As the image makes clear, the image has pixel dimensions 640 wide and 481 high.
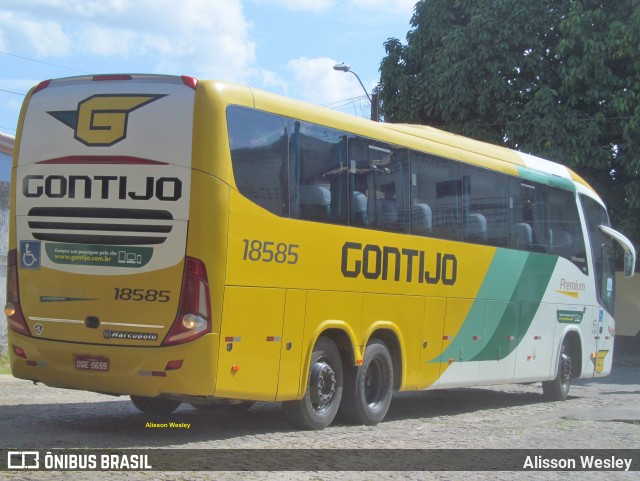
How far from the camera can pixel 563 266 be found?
51.4 ft

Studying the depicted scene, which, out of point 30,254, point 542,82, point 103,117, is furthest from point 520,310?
point 542,82

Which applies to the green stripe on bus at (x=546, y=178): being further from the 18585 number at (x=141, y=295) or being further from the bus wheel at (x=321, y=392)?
the 18585 number at (x=141, y=295)

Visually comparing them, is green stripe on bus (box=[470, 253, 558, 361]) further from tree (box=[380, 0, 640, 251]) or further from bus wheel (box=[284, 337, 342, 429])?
tree (box=[380, 0, 640, 251])

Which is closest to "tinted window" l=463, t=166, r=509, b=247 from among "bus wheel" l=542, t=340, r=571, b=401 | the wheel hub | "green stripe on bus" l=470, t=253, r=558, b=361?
"green stripe on bus" l=470, t=253, r=558, b=361

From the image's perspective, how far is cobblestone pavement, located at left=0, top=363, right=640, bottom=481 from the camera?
8.38m

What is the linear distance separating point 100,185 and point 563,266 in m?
8.92

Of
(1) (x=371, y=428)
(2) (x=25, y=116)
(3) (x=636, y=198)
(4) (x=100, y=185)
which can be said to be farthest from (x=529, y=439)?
(3) (x=636, y=198)

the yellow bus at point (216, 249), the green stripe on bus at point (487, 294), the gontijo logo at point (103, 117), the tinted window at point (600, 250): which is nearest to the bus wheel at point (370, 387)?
the yellow bus at point (216, 249)

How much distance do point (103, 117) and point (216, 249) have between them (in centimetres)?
167

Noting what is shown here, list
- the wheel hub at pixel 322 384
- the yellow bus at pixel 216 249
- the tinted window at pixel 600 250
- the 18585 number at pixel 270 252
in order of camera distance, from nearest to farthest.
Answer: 1. the yellow bus at pixel 216 249
2. the 18585 number at pixel 270 252
3. the wheel hub at pixel 322 384
4. the tinted window at pixel 600 250

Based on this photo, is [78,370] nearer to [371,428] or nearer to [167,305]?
[167,305]

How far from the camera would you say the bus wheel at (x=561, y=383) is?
15750 mm

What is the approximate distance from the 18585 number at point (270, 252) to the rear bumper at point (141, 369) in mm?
901

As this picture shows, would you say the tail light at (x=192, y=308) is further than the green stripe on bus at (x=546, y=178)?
No
